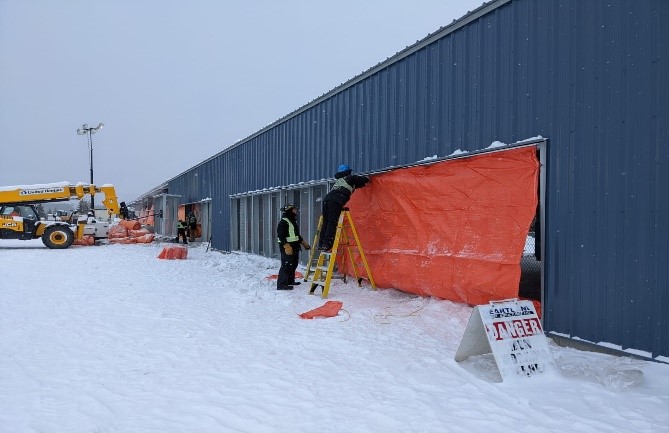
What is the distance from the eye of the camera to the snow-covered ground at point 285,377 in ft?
11.0

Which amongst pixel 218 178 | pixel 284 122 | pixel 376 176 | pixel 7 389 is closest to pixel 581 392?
pixel 7 389

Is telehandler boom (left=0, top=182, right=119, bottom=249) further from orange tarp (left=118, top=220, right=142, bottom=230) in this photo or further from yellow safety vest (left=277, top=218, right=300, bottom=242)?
yellow safety vest (left=277, top=218, right=300, bottom=242)

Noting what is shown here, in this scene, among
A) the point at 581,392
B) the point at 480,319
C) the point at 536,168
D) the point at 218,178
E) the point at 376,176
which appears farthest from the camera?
the point at 218,178

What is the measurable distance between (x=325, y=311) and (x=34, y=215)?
19.0m

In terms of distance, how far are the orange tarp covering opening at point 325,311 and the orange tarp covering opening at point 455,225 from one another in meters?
1.47

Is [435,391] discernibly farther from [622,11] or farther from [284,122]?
[284,122]

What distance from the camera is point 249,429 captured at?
3229mm

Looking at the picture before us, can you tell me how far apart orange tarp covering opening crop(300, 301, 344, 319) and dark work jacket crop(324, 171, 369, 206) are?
203cm

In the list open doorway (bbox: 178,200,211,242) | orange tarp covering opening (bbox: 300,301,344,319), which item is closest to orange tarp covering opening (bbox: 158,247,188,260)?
open doorway (bbox: 178,200,211,242)

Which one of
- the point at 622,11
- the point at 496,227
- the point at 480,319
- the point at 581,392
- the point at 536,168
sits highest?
the point at 622,11

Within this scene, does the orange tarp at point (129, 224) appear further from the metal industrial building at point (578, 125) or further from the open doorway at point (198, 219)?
the metal industrial building at point (578, 125)

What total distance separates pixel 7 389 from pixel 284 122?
10.2 m

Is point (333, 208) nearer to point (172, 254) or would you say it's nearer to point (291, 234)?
point (291, 234)

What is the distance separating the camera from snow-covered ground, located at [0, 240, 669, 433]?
3.37 m
